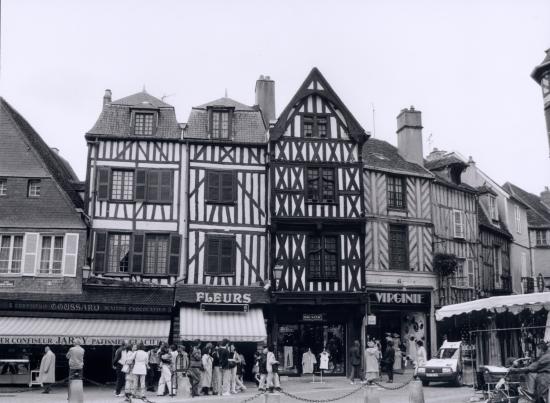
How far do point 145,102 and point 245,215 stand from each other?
17.9 ft

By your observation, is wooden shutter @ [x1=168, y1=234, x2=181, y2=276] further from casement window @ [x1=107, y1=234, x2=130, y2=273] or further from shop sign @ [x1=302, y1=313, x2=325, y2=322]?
shop sign @ [x1=302, y1=313, x2=325, y2=322]

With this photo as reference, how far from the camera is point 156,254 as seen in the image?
74.4 ft

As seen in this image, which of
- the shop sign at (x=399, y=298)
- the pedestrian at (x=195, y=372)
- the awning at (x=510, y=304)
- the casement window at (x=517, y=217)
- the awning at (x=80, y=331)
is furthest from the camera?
the casement window at (x=517, y=217)

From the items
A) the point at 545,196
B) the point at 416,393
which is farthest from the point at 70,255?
the point at 545,196

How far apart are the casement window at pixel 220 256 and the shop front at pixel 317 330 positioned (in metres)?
2.11

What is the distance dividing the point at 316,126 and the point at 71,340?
10957 mm

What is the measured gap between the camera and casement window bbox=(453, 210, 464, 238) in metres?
27.7

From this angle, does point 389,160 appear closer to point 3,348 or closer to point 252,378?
point 252,378

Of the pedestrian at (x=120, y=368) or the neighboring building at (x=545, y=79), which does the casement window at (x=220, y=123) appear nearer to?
the pedestrian at (x=120, y=368)

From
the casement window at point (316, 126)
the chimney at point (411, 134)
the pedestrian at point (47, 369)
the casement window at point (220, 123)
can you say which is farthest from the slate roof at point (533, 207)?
the pedestrian at point (47, 369)

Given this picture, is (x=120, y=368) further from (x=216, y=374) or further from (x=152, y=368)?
(x=216, y=374)

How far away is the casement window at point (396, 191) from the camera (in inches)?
1014

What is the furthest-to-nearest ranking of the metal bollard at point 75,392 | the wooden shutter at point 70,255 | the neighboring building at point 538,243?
the neighboring building at point 538,243, the wooden shutter at point 70,255, the metal bollard at point 75,392

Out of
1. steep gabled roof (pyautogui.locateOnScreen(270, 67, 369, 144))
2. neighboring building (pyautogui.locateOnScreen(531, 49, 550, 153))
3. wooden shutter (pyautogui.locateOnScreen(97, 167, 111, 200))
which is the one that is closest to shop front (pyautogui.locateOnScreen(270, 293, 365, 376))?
steep gabled roof (pyautogui.locateOnScreen(270, 67, 369, 144))
